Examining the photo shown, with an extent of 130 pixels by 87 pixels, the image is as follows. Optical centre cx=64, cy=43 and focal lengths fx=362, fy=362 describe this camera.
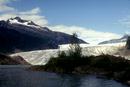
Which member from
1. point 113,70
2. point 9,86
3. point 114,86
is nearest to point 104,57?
point 113,70

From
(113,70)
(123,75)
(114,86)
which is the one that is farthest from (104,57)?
(114,86)

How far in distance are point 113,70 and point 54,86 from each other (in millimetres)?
78323

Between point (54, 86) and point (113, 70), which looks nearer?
point (54, 86)

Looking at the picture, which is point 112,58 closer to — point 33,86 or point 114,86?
point 114,86

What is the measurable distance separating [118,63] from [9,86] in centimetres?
8868

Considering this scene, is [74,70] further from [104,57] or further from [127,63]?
[127,63]

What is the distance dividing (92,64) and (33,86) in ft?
316

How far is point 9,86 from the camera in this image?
321 feet

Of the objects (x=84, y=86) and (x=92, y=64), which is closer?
(x=84, y=86)

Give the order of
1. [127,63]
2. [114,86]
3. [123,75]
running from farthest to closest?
1. [127,63]
2. [123,75]
3. [114,86]

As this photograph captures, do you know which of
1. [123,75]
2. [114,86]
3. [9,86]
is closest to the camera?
[9,86]

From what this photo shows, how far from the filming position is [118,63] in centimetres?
17638

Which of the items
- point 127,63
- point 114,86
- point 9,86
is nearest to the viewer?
point 9,86

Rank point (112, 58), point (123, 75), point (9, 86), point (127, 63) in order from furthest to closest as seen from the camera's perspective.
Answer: point (112, 58), point (127, 63), point (123, 75), point (9, 86)
